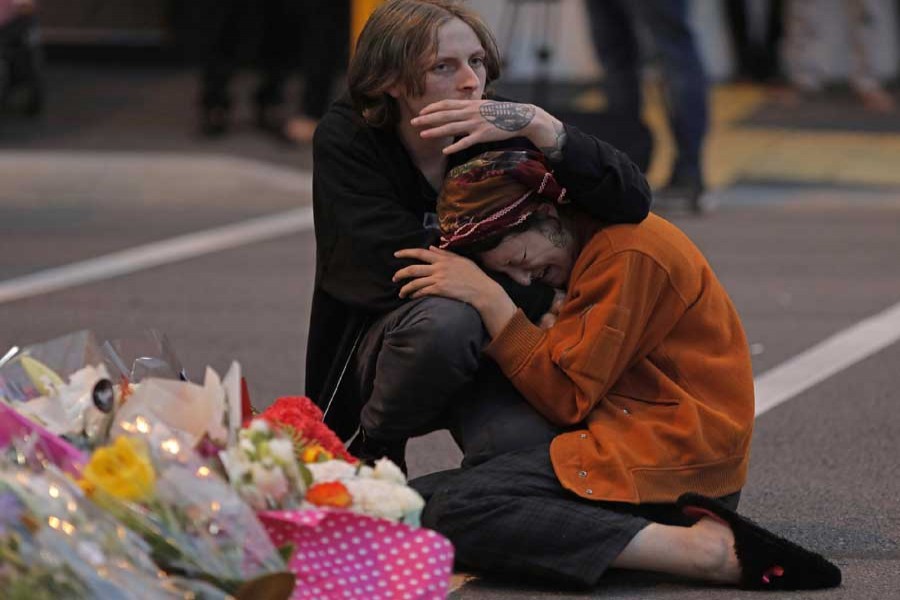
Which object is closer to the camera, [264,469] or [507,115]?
[264,469]

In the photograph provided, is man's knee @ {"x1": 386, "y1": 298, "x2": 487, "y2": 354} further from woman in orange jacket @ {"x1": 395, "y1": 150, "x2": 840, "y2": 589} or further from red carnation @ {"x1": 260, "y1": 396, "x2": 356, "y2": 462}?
red carnation @ {"x1": 260, "y1": 396, "x2": 356, "y2": 462}

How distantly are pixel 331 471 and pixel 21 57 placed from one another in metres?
8.21

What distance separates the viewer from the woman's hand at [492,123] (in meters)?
4.14

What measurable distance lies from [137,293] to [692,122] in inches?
118

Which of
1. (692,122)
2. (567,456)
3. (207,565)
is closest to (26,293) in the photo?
(692,122)

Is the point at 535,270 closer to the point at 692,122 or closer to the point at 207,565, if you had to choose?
the point at 207,565

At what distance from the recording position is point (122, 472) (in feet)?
10.8

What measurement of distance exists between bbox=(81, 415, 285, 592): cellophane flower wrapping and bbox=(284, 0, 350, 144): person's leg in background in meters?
7.64

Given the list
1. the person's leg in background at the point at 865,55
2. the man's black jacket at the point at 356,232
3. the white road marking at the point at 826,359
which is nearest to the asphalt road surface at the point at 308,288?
the white road marking at the point at 826,359

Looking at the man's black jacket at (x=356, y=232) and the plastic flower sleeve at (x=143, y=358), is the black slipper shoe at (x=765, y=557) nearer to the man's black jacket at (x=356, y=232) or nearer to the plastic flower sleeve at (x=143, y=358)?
the man's black jacket at (x=356, y=232)

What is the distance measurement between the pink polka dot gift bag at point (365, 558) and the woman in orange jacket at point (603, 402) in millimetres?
520

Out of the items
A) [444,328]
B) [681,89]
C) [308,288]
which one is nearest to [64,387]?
[444,328]

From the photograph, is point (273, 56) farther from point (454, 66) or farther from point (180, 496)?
point (180, 496)

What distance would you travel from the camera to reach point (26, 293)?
25.1 ft
